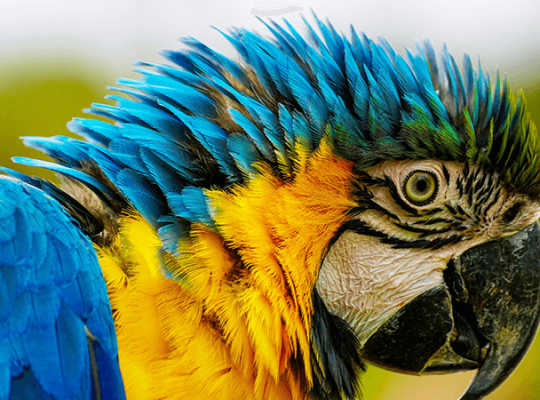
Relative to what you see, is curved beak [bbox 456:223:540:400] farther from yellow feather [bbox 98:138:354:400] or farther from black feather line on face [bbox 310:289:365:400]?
yellow feather [bbox 98:138:354:400]

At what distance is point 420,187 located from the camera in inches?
55.6

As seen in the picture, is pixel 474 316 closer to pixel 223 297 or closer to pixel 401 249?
pixel 401 249

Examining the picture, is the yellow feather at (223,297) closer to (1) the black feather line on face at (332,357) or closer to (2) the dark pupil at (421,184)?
(1) the black feather line on face at (332,357)

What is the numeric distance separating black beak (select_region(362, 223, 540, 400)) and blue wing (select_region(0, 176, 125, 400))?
751 millimetres

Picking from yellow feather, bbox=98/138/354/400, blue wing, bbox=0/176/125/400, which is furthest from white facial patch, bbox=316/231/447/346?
blue wing, bbox=0/176/125/400

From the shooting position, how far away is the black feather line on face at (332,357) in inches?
53.8

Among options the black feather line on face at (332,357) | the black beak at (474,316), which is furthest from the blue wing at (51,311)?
the black beak at (474,316)

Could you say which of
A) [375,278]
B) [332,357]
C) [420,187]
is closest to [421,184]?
[420,187]

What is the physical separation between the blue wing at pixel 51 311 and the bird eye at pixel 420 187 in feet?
2.79

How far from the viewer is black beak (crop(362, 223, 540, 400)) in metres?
1.42

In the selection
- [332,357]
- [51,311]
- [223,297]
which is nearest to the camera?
[51,311]

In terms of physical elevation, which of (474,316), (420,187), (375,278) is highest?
(420,187)

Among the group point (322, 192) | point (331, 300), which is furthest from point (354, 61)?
point (331, 300)

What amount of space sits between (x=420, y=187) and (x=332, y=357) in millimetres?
534
